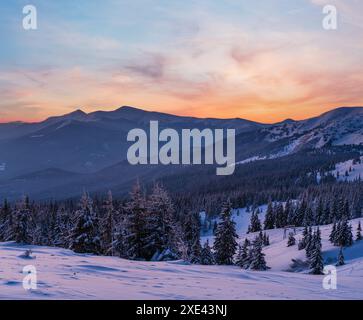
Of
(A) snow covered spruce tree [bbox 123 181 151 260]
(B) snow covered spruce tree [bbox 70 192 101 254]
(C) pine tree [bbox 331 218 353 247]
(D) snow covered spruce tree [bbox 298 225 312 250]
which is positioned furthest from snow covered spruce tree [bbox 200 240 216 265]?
(C) pine tree [bbox 331 218 353 247]

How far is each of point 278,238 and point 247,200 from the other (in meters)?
90.6

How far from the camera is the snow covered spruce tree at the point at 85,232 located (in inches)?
1339

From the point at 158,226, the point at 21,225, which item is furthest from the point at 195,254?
the point at 21,225

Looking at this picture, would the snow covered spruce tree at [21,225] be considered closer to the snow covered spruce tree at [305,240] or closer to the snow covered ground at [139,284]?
the snow covered ground at [139,284]

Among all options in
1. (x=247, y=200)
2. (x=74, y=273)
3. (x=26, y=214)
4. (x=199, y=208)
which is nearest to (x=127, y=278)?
(x=74, y=273)

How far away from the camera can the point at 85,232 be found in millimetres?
34562

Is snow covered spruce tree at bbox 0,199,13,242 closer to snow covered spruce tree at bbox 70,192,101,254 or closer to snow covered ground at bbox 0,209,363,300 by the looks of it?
snow covered spruce tree at bbox 70,192,101,254

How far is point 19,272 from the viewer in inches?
525

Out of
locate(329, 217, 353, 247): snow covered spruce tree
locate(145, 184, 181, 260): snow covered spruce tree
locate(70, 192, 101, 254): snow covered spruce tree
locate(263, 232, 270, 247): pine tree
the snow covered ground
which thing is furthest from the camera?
locate(263, 232, 270, 247): pine tree

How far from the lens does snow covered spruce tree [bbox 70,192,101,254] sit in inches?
1339

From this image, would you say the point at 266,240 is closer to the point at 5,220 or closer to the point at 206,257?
the point at 206,257
